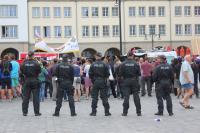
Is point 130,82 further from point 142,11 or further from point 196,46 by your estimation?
point 142,11

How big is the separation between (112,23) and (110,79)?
180ft

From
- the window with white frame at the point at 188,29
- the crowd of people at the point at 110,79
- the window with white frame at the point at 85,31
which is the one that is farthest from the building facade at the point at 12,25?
the crowd of people at the point at 110,79

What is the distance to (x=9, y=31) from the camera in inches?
3007

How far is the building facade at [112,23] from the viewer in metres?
78.6

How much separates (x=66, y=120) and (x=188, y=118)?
3244 millimetres

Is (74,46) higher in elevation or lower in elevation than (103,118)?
higher

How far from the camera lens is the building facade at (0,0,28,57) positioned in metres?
76.2

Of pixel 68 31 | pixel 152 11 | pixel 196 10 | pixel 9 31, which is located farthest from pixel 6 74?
pixel 196 10

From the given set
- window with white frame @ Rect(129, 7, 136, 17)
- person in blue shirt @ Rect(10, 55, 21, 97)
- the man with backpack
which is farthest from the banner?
window with white frame @ Rect(129, 7, 136, 17)

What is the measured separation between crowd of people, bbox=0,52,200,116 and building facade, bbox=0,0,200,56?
51386 mm

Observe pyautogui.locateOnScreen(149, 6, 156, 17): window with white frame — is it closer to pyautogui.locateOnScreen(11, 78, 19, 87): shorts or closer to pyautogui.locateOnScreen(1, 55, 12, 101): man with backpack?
pyautogui.locateOnScreen(11, 78, 19, 87): shorts

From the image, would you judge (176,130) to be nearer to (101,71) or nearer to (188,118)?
(188,118)

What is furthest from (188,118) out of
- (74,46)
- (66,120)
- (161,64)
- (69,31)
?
(69,31)

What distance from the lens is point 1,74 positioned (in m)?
24.1
